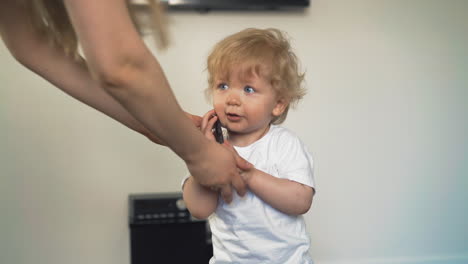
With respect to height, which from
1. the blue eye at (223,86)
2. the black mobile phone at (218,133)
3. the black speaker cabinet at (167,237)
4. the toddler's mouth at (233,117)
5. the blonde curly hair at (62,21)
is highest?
the blonde curly hair at (62,21)

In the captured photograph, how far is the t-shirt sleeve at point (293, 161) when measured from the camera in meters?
1.13

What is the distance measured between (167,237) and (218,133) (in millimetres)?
1052

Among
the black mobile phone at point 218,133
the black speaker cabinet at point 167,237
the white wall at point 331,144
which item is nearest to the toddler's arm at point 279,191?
the black mobile phone at point 218,133

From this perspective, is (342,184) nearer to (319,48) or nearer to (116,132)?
(319,48)

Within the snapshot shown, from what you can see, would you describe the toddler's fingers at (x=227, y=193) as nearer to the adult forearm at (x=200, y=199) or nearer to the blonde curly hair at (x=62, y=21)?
the adult forearm at (x=200, y=199)

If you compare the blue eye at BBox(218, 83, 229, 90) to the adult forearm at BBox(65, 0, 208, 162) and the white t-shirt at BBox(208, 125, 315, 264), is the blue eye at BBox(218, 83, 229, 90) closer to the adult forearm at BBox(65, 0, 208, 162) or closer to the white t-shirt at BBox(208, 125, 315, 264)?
the white t-shirt at BBox(208, 125, 315, 264)

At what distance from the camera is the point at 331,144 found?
2.45m

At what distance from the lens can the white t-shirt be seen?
112 centimetres

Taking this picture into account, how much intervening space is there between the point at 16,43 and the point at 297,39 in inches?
61.4

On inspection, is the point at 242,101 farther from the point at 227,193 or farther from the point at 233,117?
the point at 227,193

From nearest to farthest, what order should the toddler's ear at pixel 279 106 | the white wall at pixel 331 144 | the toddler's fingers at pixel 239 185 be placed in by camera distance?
the toddler's fingers at pixel 239 185 < the toddler's ear at pixel 279 106 < the white wall at pixel 331 144

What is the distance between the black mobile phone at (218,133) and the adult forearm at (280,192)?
0.11 m

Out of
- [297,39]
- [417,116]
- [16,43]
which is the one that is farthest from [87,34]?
[417,116]

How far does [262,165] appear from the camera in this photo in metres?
1.17
